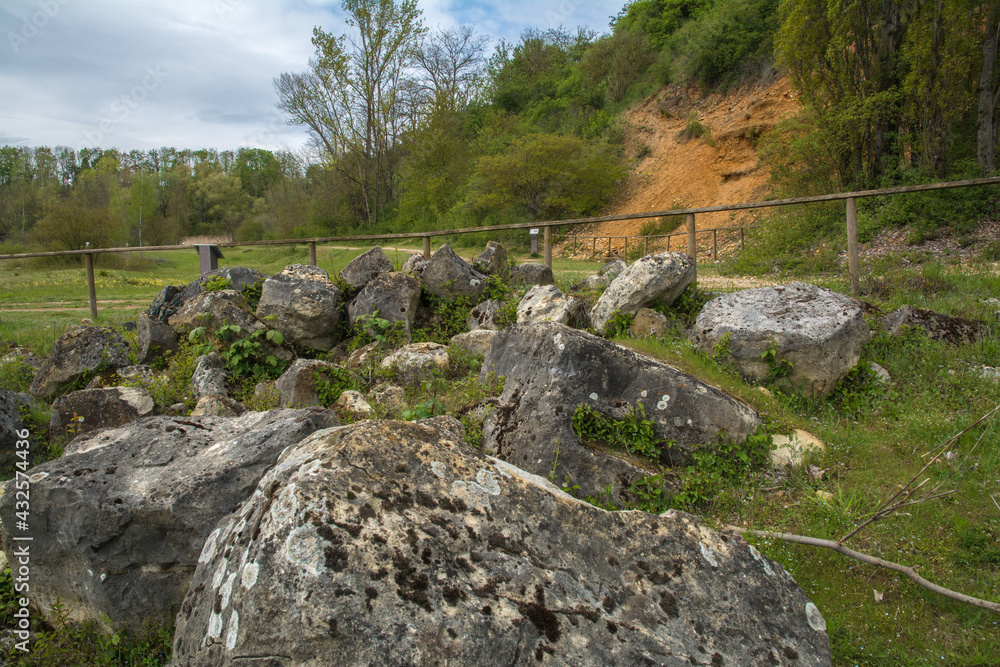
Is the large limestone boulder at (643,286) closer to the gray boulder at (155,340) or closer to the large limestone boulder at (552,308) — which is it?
the large limestone boulder at (552,308)

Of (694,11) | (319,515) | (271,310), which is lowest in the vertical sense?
(319,515)

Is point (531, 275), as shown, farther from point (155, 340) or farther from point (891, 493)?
point (891, 493)

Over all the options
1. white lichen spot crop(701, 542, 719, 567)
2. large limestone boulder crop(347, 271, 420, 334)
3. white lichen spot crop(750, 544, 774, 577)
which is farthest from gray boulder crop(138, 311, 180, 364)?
white lichen spot crop(750, 544, 774, 577)

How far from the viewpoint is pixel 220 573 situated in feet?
6.41

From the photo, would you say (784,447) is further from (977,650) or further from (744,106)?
(744,106)

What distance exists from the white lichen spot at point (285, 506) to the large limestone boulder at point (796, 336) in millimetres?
4527

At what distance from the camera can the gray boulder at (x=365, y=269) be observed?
757 cm

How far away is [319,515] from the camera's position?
6.17 ft

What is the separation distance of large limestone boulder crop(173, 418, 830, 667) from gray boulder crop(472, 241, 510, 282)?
19.9 ft

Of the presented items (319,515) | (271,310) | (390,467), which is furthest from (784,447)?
(271,310)

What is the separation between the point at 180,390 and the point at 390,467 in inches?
192

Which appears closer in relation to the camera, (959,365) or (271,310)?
(959,365)

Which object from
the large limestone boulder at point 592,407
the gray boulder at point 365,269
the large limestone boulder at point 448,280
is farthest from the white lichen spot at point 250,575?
the large limestone boulder at point 448,280

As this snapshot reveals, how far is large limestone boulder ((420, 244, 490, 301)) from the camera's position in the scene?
306 inches
